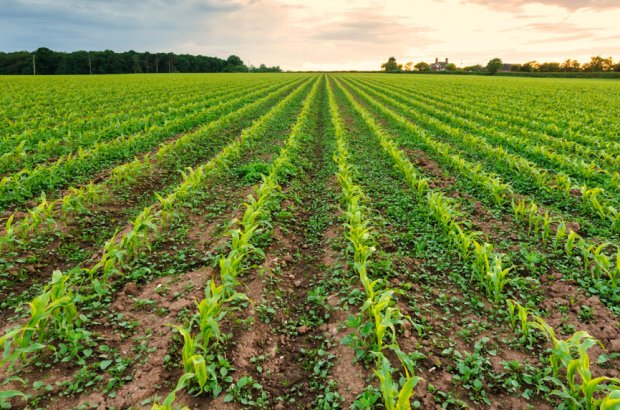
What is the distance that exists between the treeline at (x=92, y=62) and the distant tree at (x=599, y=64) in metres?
111

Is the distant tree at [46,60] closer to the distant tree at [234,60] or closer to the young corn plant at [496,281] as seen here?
the distant tree at [234,60]

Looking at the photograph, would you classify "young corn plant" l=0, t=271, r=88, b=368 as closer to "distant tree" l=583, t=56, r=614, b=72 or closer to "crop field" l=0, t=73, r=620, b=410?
"crop field" l=0, t=73, r=620, b=410

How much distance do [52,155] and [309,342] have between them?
31.3ft

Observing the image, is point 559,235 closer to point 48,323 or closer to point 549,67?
point 48,323

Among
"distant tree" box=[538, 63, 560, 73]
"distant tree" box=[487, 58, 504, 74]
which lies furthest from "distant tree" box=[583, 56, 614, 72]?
"distant tree" box=[487, 58, 504, 74]

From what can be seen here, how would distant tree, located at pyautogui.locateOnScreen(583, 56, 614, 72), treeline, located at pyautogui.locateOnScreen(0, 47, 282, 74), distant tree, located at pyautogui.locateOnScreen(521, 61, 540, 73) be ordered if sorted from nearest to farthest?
treeline, located at pyautogui.locateOnScreen(0, 47, 282, 74) → distant tree, located at pyautogui.locateOnScreen(583, 56, 614, 72) → distant tree, located at pyautogui.locateOnScreen(521, 61, 540, 73)

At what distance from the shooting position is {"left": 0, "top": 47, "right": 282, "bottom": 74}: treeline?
273 feet

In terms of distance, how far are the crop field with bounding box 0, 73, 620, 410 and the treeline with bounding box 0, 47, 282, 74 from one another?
91505 mm

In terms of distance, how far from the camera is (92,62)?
304ft

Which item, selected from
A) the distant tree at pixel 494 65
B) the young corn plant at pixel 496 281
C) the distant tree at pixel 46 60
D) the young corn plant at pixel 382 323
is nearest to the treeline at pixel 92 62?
the distant tree at pixel 46 60

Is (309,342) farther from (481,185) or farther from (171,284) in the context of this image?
(481,185)

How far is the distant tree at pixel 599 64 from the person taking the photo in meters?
93.1

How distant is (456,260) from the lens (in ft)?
17.5

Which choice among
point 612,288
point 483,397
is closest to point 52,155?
point 483,397
